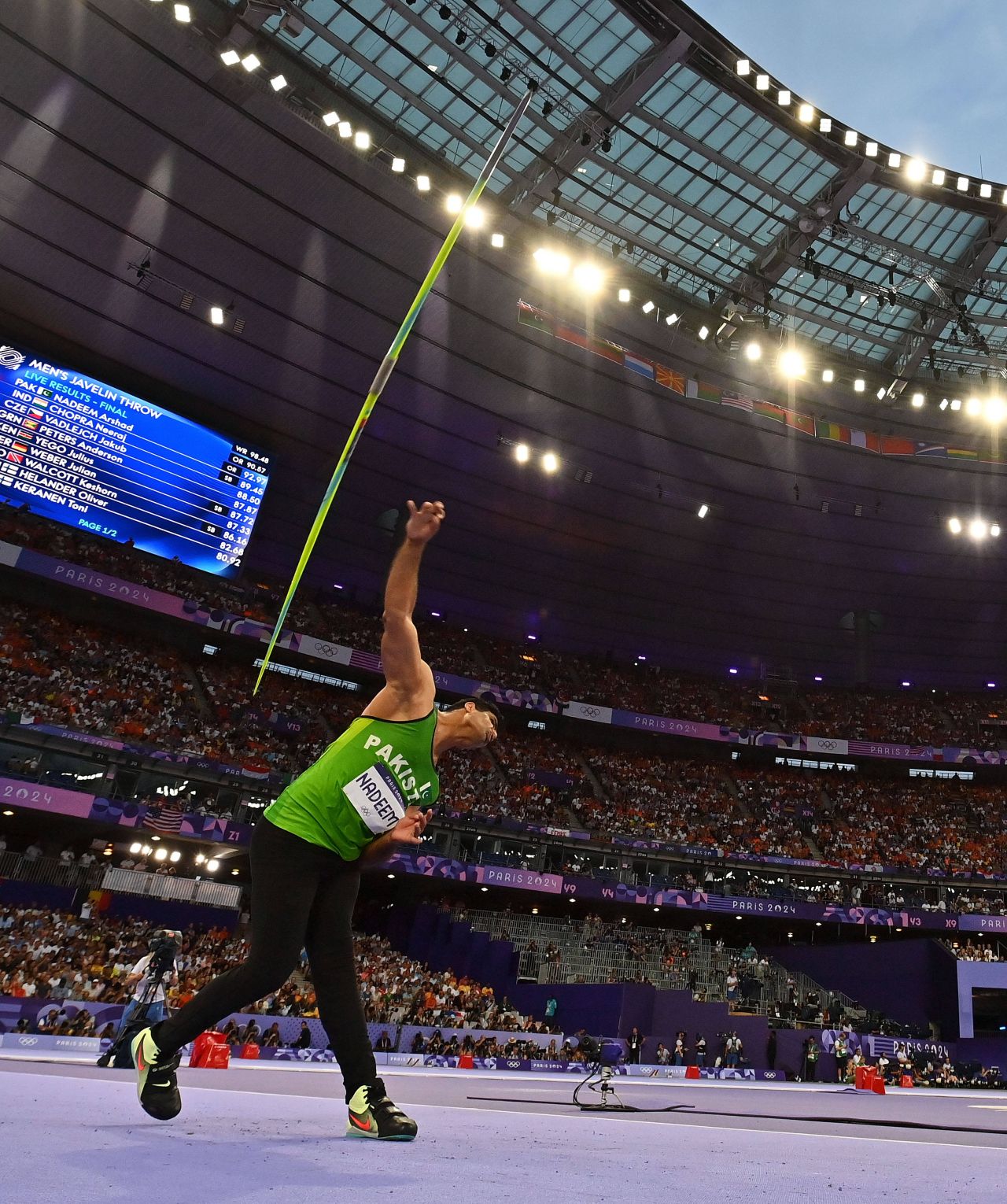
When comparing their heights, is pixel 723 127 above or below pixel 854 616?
above

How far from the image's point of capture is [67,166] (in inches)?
835

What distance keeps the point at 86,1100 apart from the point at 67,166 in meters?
23.4

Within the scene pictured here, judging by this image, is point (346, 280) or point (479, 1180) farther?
point (346, 280)

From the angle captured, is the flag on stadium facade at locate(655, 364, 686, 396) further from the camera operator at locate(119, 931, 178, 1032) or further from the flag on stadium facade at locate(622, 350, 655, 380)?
the camera operator at locate(119, 931, 178, 1032)

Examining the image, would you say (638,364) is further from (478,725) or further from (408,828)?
(408,828)

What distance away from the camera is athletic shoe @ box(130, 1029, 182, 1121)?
297 centimetres

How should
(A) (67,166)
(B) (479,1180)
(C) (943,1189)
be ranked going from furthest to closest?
(A) (67,166) < (C) (943,1189) < (B) (479,1180)

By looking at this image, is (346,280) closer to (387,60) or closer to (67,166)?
(387,60)

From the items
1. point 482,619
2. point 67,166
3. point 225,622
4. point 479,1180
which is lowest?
point 479,1180

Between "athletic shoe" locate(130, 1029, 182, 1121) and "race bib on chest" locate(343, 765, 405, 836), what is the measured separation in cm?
102

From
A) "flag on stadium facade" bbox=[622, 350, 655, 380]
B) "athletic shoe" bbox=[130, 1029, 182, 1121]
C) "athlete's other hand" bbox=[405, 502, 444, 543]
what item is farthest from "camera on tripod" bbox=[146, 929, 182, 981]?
"flag on stadium facade" bbox=[622, 350, 655, 380]

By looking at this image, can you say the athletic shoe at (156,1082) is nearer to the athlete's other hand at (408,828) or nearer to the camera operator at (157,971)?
the athlete's other hand at (408,828)

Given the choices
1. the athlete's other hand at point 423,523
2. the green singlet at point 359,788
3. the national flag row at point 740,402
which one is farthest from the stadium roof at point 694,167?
the green singlet at point 359,788

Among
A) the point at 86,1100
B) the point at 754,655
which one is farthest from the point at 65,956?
the point at 754,655
